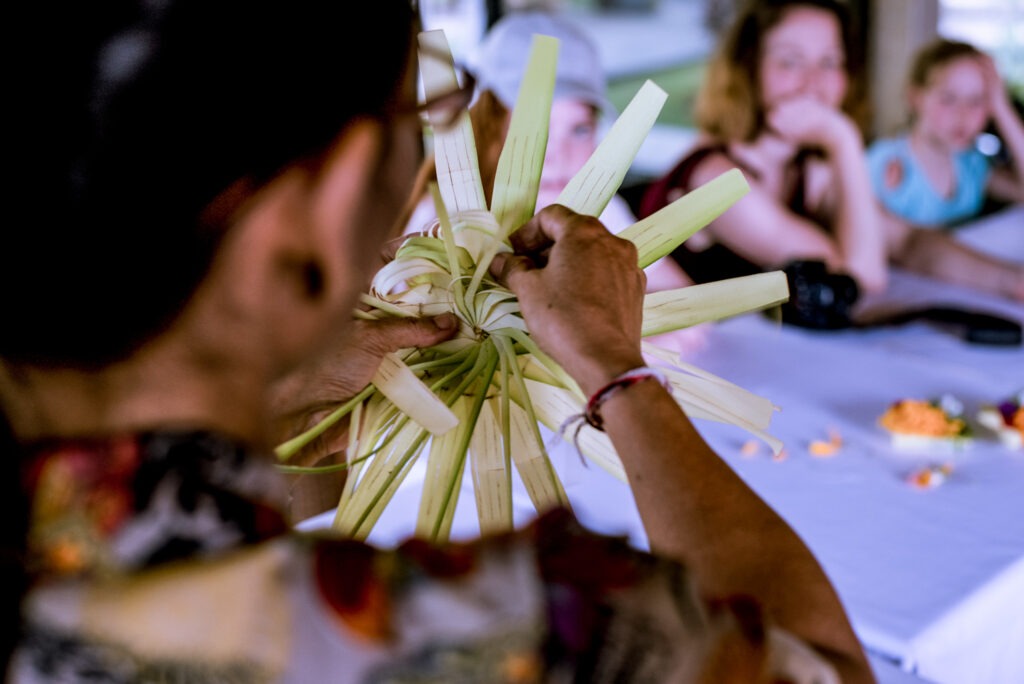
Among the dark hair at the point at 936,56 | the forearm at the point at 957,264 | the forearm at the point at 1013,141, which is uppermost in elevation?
the dark hair at the point at 936,56

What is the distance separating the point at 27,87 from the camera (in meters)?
0.42

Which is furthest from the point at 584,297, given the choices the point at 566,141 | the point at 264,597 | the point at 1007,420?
the point at 566,141

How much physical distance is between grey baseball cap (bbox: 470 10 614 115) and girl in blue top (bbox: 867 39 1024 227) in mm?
1084

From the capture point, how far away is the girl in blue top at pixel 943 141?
9.26 feet

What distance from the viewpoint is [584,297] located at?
0.70 meters

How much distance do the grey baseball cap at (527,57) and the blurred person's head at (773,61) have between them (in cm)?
35

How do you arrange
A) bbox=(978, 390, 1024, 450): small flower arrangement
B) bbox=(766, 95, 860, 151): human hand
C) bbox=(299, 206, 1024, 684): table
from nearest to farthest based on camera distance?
bbox=(299, 206, 1024, 684): table → bbox=(978, 390, 1024, 450): small flower arrangement → bbox=(766, 95, 860, 151): human hand

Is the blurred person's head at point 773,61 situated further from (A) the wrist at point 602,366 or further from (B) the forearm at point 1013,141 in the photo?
(A) the wrist at point 602,366

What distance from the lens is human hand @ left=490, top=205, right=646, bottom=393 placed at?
67 cm

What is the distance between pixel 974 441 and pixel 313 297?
3.94 ft

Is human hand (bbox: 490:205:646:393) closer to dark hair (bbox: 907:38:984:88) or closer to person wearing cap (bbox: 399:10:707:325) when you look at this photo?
person wearing cap (bbox: 399:10:707:325)

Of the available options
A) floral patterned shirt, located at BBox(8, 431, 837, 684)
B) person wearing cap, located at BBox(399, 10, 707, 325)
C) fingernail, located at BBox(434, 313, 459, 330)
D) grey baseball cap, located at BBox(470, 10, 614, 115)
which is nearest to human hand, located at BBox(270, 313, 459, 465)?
fingernail, located at BBox(434, 313, 459, 330)

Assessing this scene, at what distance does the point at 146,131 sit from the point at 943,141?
9.59ft

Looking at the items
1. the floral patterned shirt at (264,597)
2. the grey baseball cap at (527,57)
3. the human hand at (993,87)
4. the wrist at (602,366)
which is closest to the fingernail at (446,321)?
the wrist at (602,366)
